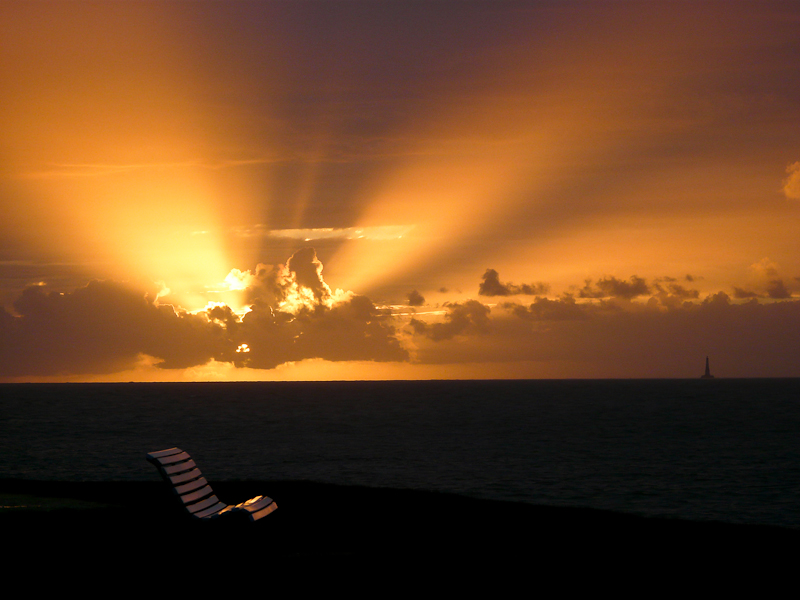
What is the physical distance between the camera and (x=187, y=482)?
12.1m

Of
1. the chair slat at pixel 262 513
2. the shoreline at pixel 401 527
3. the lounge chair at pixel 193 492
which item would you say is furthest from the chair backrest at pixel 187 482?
the chair slat at pixel 262 513

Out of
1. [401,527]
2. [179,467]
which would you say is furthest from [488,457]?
[179,467]

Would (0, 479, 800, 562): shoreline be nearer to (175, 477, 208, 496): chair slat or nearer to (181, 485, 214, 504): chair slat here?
(181, 485, 214, 504): chair slat

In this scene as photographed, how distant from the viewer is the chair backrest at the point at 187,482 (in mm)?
11539

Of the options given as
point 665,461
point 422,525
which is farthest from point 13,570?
point 665,461

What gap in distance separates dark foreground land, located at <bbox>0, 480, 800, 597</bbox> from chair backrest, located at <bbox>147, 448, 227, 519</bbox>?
39cm

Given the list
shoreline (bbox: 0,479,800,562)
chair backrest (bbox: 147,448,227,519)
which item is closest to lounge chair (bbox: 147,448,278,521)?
chair backrest (bbox: 147,448,227,519)

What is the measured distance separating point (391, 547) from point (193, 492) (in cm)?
324

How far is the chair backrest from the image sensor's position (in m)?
11.5

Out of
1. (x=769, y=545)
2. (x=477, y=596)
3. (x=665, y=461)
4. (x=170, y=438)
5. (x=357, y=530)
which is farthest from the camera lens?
(x=170, y=438)

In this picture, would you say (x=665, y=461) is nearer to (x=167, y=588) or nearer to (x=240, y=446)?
(x=240, y=446)

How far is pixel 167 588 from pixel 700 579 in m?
6.69

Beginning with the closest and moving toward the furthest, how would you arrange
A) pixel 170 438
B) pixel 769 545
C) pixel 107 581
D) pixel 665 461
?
pixel 107 581, pixel 769 545, pixel 665 461, pixel 170 438

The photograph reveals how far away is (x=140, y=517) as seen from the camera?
14.1 metres
